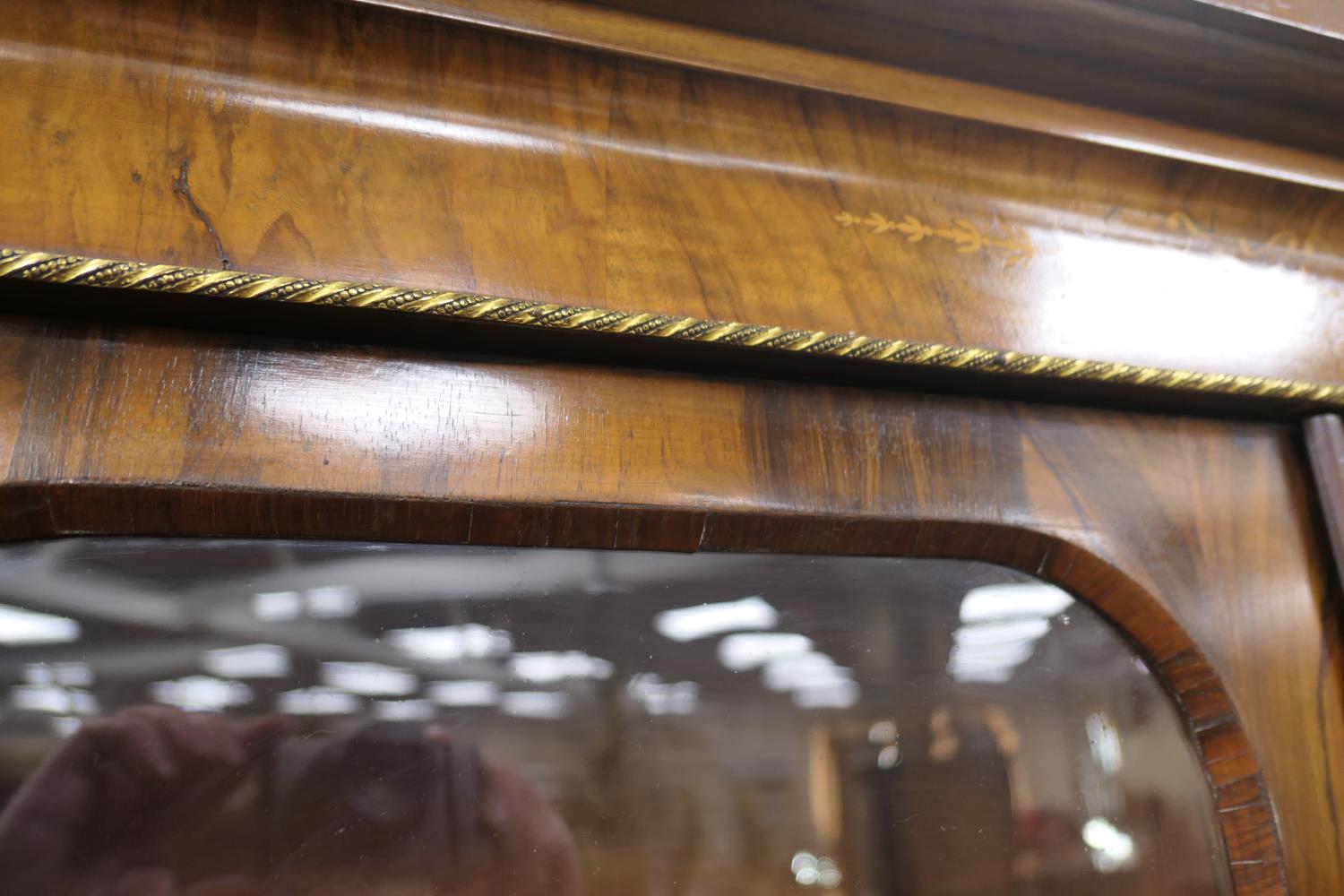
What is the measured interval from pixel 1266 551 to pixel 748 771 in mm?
433

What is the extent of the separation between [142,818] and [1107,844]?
58cm

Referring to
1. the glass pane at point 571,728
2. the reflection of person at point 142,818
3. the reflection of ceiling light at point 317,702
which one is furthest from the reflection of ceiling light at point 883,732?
the reflection of ceiling light at point 317,702

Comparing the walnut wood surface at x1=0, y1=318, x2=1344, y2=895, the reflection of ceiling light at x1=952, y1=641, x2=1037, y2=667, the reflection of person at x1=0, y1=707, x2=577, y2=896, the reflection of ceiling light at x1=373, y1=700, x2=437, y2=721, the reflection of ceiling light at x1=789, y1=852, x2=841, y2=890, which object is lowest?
the reflection of ceiling light at x1=789, y1=852, x2=841, y2=890

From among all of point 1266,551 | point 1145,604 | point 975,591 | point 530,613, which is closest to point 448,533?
point 530,613

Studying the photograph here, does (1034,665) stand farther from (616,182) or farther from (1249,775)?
(616,182)

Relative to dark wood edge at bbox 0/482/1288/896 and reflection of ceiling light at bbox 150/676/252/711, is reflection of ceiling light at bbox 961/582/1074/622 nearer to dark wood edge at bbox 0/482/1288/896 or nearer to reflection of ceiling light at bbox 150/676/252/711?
dark wood edge at bbox 0/482/1288/896

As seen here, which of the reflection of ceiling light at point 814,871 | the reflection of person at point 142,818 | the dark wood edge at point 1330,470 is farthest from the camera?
the dark wood edge at point 1330,470

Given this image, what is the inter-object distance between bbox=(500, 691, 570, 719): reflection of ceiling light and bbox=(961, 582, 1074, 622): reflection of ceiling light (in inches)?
11.3

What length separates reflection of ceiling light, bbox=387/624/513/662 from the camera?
0.53 metres

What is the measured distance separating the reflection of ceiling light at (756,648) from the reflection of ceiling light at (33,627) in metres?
0.36

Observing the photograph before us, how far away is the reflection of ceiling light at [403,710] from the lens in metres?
0.52

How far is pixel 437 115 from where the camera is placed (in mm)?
572

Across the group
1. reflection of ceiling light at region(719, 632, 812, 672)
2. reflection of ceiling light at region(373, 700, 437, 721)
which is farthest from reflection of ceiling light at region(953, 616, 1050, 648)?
reflection of ceiling light at region(373, 700, 437, 721)

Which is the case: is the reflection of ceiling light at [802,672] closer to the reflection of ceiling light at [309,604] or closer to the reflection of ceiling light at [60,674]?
the reflection of ceiling light at [309,604]
